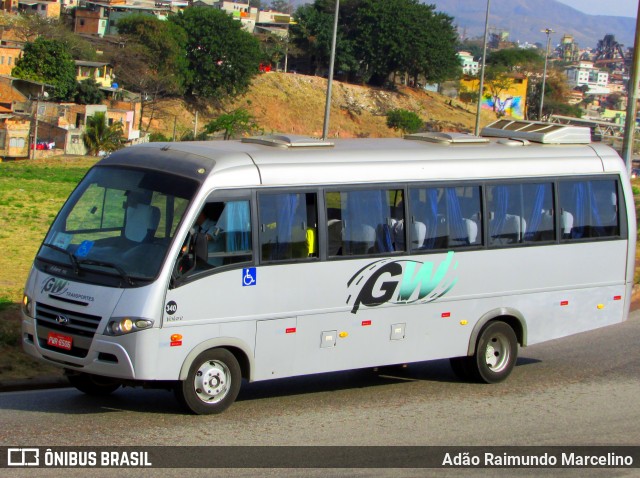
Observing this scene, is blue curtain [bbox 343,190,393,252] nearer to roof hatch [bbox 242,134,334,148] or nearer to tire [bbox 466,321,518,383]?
roof hatch [bbox 242,134,334,148]

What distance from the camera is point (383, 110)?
375 ft

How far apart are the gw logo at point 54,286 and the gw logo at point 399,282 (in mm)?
2921

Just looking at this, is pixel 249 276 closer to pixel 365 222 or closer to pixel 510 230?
pixel 365 222

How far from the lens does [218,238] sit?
968 centimetres

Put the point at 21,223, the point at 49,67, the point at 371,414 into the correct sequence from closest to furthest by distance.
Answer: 1. the point at 371,414
2. the point at 21,223
3. the point at 49,67

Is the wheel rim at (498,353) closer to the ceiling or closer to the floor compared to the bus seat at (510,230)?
closer to the floor

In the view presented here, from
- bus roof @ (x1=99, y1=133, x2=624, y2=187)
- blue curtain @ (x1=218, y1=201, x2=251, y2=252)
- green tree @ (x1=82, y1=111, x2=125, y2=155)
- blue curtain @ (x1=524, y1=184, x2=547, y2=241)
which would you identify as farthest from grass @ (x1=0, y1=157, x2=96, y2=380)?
green tree @ (x1=82, y1=111, x2=125, y2=155)

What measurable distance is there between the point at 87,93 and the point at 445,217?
71.3 meters

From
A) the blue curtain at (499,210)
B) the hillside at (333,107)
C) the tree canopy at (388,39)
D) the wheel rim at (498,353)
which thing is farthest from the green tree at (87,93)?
the wheel rim at (498,353)

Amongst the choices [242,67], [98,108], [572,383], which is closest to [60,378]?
[572,383]

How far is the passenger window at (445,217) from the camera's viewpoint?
1119 cm

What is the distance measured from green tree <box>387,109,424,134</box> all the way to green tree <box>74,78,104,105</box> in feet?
126

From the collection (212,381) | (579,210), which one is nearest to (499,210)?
(579,210)

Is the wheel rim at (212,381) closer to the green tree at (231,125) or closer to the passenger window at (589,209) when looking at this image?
the passenger window at (589,209)
